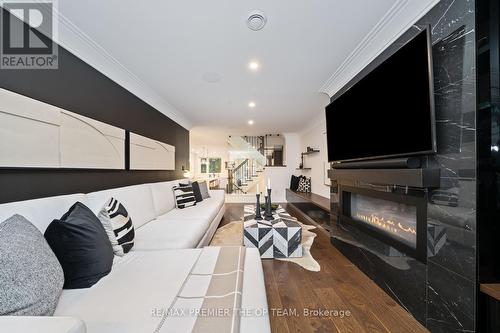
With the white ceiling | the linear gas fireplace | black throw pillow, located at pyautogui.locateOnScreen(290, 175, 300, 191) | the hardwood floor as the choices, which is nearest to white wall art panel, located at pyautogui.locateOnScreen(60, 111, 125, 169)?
the white ceiling

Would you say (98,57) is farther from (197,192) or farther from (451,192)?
(451,192)

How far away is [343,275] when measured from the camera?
2115 millimetres

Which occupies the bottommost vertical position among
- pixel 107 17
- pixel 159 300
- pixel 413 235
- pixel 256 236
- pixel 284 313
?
pixel 284 313

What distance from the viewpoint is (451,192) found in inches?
49.9

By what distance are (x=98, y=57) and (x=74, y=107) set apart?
2.01 feet

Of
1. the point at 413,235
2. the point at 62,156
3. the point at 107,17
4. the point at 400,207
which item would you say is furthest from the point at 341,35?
the point at 62,156

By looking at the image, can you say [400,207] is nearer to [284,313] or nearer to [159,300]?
[284,313]

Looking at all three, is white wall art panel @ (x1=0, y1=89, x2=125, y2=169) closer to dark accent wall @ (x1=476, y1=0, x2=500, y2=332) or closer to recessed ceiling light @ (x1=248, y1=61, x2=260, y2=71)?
recessed ceiling light @ (x1=248, y1=61, x2=260, y2=71)

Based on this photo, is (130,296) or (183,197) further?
(183,197)

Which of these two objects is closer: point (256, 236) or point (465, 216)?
point (465, 216)

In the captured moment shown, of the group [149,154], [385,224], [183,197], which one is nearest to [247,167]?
[183,197]

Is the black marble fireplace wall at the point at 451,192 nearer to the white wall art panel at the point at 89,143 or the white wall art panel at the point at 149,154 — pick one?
the white wall art panel at the point at 89,143

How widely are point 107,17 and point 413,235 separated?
9.83 feet

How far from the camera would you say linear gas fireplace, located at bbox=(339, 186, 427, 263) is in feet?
4.88
